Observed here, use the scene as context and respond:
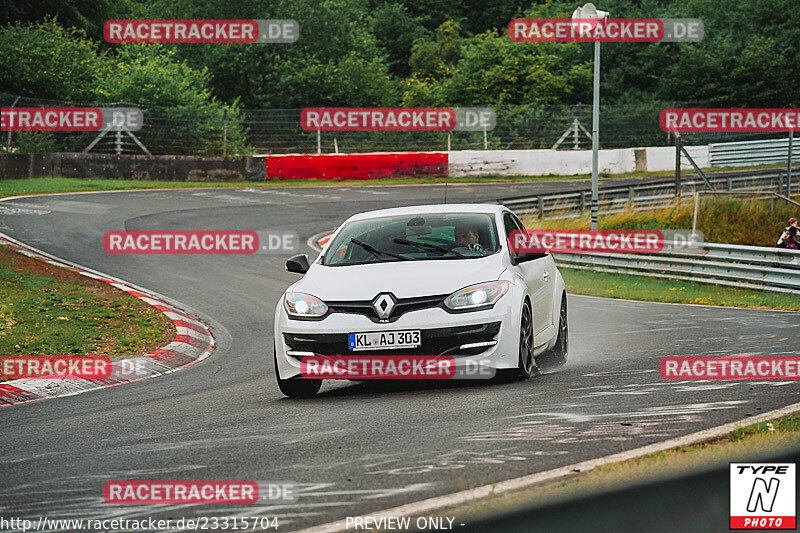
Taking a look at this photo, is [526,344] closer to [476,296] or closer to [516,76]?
[476,296]

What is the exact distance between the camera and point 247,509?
4.70 metres

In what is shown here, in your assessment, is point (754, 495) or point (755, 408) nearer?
point (754, 495)

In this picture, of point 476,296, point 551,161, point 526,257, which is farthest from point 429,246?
point 551,161

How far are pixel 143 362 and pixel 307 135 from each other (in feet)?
91.2

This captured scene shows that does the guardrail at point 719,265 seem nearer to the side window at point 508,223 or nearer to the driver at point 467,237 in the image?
the side window at point 508,223

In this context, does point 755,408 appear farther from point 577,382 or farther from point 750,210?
point 750,210

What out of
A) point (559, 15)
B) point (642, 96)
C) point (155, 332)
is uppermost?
point (559, 15)

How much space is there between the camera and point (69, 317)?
14383 millimetres

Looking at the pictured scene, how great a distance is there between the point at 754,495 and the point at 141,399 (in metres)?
7.05

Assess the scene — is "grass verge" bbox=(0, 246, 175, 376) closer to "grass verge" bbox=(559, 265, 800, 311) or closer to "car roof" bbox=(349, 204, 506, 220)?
"car roof" bbox=(349, 204, 506, 220)

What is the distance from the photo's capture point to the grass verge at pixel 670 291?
19.6m

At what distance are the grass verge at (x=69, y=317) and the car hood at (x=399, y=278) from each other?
471 cm

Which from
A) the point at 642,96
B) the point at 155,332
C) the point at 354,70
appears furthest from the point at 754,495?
the point at 642,96

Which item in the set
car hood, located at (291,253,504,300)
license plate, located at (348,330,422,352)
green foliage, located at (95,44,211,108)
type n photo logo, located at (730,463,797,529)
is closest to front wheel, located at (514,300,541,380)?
car hood, located at (291,253,504,300)
